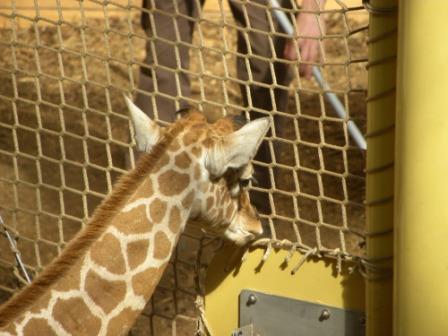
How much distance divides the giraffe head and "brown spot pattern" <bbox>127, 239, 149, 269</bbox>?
129mm

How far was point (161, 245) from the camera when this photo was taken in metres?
1.86

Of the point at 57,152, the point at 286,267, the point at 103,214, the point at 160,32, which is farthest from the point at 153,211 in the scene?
the point at 57,152

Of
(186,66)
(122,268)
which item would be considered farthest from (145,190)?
(186,66)

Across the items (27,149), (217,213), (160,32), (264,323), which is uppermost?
(160,32)

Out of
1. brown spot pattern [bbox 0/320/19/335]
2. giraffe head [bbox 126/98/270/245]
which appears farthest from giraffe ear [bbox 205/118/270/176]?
brown spot pattern [bbox 0/320/19/335]

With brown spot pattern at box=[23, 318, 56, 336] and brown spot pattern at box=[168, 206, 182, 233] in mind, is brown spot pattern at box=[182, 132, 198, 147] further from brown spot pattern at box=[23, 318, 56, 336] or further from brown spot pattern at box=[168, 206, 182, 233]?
brown spot pattern at box=[23, 318, 56, 336]

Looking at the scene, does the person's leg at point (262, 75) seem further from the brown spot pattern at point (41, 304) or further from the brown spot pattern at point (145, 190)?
the brown spot pattern at point (41, 304)

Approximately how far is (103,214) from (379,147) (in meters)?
0.53

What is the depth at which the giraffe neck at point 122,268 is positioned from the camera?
1747 mm

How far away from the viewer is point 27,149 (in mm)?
3766

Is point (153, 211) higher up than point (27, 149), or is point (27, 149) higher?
point (153, 211)

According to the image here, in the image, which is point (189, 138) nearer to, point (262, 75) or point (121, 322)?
point (121, 322)

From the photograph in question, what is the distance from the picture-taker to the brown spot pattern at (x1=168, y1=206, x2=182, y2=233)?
1870 millimetres

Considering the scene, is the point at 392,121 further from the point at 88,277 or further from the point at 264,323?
the point at 88,277
